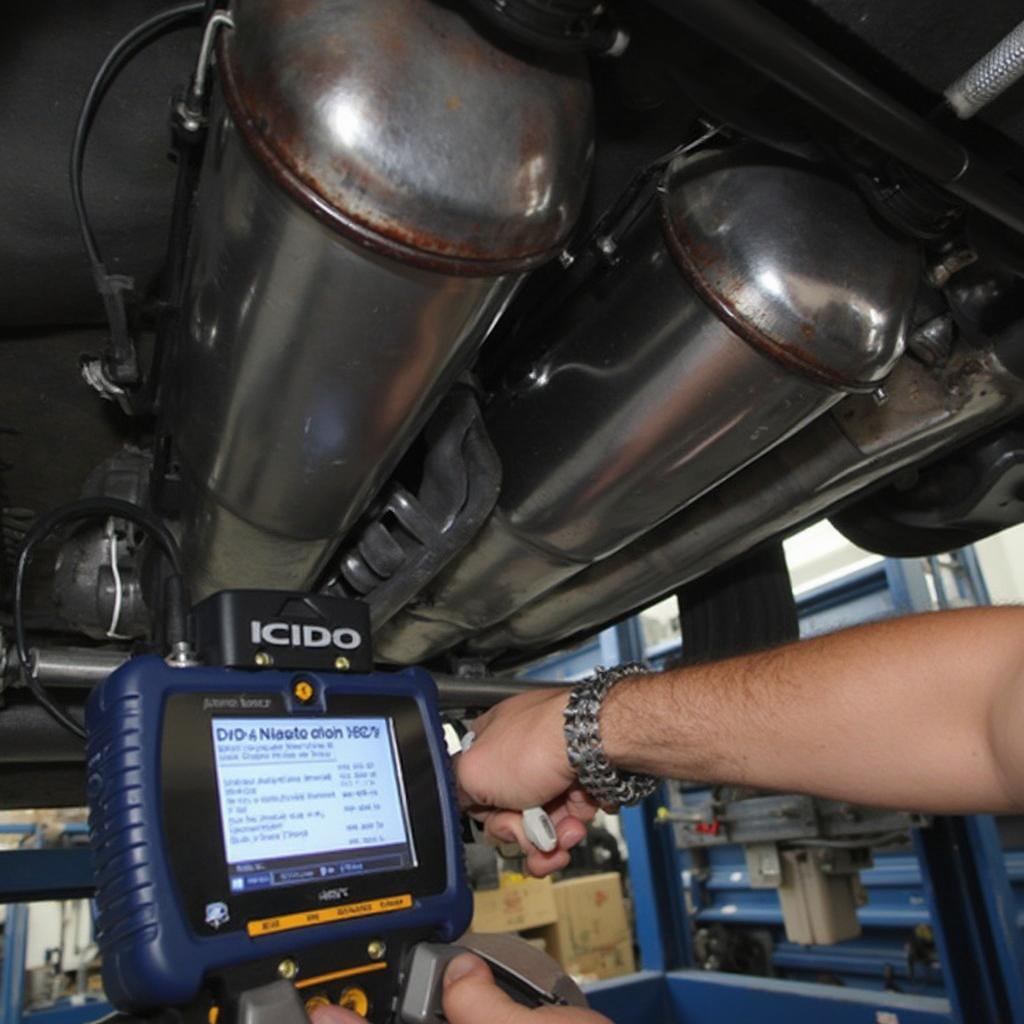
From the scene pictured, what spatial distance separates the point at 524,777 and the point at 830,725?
0.83ft

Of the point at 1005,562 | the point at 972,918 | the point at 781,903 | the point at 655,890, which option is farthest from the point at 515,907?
the point at 1005,562

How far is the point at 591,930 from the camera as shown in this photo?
13.8 feet

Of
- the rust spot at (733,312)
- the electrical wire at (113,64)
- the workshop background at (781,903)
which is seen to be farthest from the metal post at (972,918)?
the electrical wire at (113,64)

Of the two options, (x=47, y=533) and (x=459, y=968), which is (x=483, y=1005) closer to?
(x=459, y=968)

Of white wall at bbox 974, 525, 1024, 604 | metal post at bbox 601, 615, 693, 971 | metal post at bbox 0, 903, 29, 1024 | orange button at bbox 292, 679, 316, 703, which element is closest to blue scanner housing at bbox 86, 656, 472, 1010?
orange button at bbox 292, 679, 316, 703

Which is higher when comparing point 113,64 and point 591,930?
point 113,64

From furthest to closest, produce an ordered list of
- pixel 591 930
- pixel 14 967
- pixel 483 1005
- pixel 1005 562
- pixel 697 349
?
pixel 591 930 → pixel 1005 562 → pixel 14 967 → pixel 697 349 → pixel 483 1005

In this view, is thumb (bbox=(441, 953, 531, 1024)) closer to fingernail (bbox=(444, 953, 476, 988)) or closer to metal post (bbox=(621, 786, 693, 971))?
fingernail (bbox=(444, 953, 476, 988))

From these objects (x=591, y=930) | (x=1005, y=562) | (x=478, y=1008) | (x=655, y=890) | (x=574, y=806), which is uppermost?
(x=1005, y=562)

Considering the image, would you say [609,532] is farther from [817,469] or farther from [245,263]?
[245,263]

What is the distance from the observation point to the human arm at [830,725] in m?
0.64

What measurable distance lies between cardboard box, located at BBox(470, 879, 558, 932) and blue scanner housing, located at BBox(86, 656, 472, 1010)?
11.6 feet

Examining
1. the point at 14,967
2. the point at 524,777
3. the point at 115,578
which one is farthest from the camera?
the point at 14,967

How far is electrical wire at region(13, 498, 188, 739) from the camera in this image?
62 centimetres
